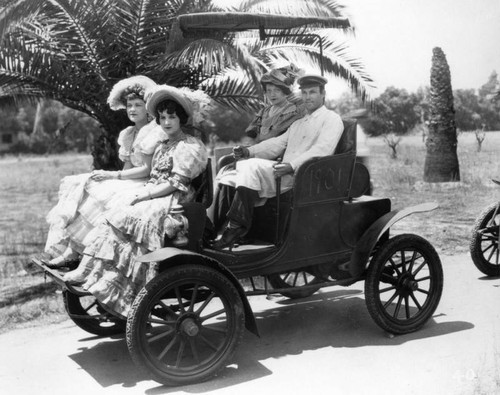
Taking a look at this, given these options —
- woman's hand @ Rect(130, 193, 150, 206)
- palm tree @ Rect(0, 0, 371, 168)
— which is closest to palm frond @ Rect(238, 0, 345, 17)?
palm tree @ Rect(0, 0, 371, 168)

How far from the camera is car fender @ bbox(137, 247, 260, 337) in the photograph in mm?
4071

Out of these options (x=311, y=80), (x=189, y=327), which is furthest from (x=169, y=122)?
(x=189, y=327)

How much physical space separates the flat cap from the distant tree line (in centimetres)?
579

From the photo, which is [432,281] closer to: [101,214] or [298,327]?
[298,327]

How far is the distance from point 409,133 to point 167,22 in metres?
12.2

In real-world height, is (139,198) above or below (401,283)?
above

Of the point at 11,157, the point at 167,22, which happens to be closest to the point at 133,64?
the point at 167,22

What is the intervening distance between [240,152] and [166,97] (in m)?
0.84

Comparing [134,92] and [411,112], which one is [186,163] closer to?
[134,92]

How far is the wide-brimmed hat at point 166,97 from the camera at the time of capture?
459 cm

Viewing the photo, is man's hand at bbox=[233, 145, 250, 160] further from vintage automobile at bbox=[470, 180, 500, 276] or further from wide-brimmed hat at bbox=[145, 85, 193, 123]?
vintage automobile at bbox=[470, 180, 500, 276]

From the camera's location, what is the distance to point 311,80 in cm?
516

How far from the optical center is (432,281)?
17.1 ft

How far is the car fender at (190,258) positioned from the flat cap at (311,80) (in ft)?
5.58
